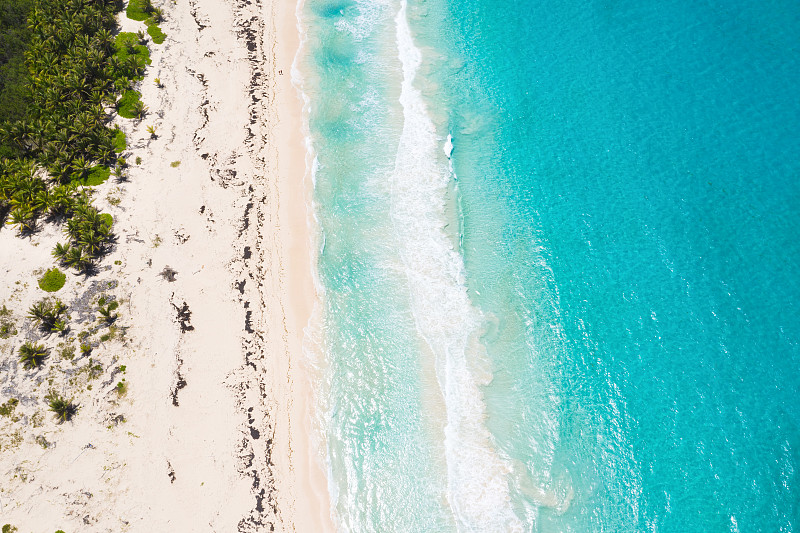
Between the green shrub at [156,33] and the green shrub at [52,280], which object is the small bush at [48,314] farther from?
the green shrub at [156,33]

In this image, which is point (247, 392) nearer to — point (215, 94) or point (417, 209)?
point (417, 209)

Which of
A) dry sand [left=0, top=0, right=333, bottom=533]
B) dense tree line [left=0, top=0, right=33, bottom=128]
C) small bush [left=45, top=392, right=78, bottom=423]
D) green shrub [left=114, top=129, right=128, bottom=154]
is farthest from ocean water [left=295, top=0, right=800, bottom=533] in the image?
dense tree line [left=0, top=0, right=33, bottom=128]

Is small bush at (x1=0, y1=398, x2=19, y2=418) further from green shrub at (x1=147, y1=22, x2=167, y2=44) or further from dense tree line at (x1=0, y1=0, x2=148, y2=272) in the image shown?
green shrub at (x1=147, y1=22, x2=167, y2=44)

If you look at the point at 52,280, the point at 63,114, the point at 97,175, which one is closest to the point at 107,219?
the point at 97,175

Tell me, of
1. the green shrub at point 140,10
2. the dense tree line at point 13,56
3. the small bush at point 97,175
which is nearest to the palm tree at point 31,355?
the small bush at point 97,175

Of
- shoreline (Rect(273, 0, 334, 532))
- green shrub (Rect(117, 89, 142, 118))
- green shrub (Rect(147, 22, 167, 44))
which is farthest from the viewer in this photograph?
green shrub (Rect(147, 22, 167, 44))
